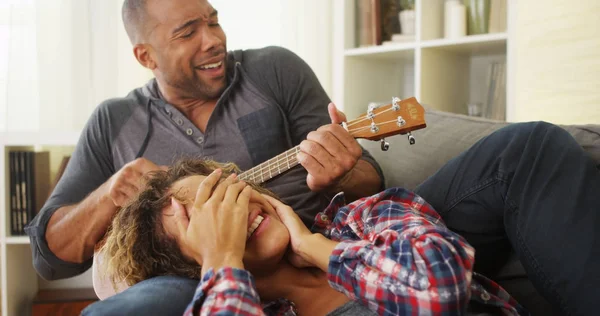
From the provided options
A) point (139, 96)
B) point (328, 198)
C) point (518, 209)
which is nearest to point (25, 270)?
point (139, 96)

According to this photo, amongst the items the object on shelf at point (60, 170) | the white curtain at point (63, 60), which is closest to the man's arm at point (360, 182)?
the object on shelf at point (60, 170)

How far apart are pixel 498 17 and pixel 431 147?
3.07 feet

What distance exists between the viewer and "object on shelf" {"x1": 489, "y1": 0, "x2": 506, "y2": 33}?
2.18 meters

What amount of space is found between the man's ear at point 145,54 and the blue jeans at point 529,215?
86 cm

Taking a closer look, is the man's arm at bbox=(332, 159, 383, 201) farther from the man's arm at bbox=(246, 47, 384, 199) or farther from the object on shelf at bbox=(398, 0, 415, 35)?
the object on shelf at bbox=(398, 0, 415, 35)

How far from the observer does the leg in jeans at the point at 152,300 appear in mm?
946

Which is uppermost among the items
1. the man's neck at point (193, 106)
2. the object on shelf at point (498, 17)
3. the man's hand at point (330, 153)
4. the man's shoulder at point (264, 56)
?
the object on shelf at point (498, 17)

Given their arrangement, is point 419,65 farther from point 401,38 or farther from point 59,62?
point 59,62

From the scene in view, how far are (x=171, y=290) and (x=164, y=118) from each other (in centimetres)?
79

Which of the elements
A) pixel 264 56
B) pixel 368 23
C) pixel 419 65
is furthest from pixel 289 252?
pixel 368 23

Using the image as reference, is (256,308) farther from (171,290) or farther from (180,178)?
(180,178)

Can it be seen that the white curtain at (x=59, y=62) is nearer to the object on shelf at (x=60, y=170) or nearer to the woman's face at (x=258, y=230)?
the object on shelf at (x=60, y=170)

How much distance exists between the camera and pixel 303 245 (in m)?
1.05

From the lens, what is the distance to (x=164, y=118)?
1722 mm
